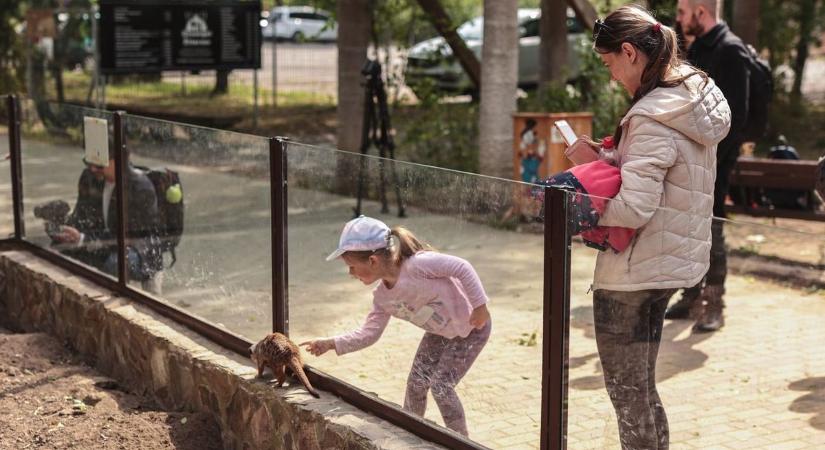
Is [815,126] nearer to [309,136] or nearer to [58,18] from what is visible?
[309,136]

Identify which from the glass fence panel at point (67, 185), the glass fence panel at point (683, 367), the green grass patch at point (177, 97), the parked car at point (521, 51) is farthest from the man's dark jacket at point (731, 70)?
the green grass patch at point (177, 97)

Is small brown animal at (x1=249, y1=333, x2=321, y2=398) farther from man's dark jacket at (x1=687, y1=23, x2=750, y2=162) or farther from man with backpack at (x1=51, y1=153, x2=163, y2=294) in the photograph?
man's dark jacket at (x1=687, y1=23, x2=750, y2=162)

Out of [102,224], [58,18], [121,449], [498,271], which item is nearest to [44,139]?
[102,224]

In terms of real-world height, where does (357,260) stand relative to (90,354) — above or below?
above

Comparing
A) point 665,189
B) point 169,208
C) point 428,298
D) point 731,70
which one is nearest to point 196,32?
point 169,208

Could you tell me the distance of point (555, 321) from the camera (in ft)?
11.4

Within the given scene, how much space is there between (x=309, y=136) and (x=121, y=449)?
1255cm

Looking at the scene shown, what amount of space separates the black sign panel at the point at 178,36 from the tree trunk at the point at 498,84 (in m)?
5.09

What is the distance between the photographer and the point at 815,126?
17656mm

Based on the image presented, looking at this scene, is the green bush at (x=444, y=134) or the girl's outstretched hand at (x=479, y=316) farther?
the green bush at (x=444, y=134)

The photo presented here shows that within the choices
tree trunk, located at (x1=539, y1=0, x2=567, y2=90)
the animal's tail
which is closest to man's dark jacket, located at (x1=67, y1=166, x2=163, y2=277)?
the animal's tail

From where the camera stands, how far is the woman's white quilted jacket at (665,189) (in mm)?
3428

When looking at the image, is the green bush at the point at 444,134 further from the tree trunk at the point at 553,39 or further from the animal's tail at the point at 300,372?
the animal's tail at the point at 300,372

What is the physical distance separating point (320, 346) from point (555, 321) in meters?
1.35
